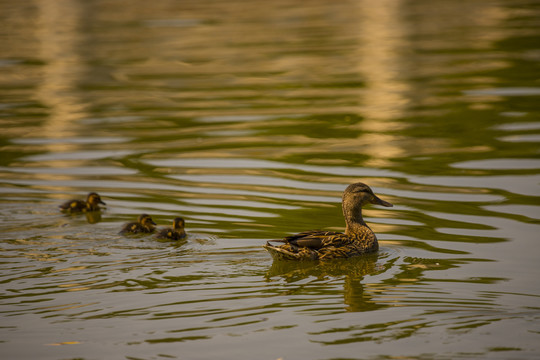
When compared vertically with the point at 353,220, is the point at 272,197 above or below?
above

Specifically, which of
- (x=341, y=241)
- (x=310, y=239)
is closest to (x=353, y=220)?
(x=341, y=241)

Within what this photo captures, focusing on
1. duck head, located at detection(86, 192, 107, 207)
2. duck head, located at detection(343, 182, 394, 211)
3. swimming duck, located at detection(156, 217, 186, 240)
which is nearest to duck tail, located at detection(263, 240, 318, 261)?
duck head, located at detection(343, 182, 394, 211)

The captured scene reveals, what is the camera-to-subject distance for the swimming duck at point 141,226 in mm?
8633

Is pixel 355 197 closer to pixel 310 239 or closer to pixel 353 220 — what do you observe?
pixel 353 220

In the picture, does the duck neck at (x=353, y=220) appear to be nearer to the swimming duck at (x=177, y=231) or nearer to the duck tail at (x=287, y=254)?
the duck tail at (x=287, y=254)

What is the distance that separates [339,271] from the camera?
25.2 ft

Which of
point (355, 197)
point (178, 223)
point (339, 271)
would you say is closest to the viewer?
point (339, 271)

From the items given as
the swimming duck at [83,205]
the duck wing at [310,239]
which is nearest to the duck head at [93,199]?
the swimming duck at [83,205]

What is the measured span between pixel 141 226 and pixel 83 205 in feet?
3.71

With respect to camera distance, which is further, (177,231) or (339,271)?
(177,231)

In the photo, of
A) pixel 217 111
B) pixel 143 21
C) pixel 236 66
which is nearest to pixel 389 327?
pixel 217 111

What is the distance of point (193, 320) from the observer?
250 inches

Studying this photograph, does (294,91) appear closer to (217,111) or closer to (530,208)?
(217,111)

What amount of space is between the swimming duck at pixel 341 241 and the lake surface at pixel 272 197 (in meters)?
0.13
